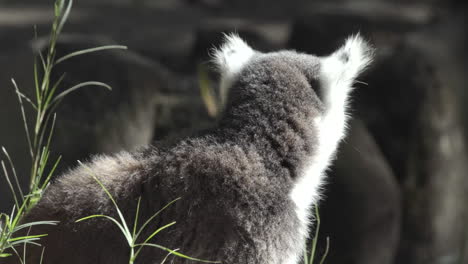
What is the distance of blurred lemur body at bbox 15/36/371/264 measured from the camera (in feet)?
9.31

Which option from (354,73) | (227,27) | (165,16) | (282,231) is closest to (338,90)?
(354,73)

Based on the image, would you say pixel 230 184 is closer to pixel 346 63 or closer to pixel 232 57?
pixel 232 57

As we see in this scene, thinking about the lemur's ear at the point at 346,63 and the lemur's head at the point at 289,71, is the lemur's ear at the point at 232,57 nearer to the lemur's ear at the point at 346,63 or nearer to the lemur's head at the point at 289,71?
the lemur's head at the point at 289,71

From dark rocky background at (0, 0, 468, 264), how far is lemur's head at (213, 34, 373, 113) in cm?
31

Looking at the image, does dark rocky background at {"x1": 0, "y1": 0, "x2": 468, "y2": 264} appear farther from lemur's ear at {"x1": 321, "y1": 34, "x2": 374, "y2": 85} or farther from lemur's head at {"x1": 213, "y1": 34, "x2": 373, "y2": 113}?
lemur's ear at {"x1": 321, "y1": 34, "x2": 374, "y2": 85}

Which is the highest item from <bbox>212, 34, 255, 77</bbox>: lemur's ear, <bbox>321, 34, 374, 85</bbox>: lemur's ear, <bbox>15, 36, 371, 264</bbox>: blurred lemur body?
<bbox>321, 34, 374, 85</bbox>: lemur's ear

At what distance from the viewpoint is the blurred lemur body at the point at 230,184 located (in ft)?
9.31

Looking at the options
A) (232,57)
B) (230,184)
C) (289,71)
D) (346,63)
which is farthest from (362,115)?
(230,184)

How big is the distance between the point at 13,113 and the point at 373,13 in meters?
5.75

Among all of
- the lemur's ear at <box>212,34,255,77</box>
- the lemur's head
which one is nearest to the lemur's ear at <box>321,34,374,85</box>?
the lemur's head

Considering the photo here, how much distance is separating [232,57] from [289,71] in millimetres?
360

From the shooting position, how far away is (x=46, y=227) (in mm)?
2928

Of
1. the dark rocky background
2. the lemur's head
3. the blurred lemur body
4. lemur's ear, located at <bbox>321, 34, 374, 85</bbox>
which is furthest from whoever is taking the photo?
the dark rocky background

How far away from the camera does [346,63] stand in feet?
11.1
